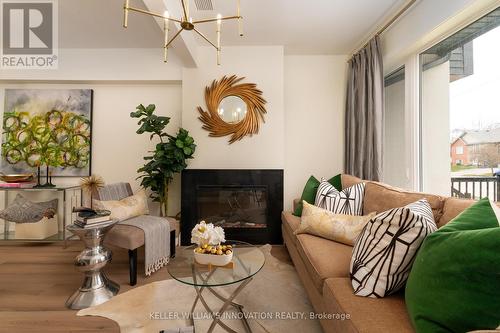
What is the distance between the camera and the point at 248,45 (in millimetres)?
3105

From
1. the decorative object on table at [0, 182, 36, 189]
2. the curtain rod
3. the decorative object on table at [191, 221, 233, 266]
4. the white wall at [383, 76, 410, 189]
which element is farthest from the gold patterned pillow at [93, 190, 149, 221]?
the curtain rod

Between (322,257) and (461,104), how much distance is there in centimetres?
178

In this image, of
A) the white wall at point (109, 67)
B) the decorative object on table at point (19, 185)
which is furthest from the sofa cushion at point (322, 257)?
the decorative object on table at point (19, 185)

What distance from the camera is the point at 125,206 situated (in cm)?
244

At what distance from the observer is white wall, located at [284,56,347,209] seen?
342 centimetres

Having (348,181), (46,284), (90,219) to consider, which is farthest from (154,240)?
(348,181)

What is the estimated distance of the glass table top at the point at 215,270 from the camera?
1391 millimetres

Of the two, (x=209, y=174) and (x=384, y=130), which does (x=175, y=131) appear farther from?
(x=384, y=130)

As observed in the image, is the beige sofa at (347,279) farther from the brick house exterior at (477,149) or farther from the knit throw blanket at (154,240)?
the knit throw blanket at (154,240)

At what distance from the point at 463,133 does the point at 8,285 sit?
422cm

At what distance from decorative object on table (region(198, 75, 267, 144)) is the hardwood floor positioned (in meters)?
1.65

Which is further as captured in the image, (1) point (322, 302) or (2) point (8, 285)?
(2) point (8, 285)

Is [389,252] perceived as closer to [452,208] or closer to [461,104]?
[452,208]

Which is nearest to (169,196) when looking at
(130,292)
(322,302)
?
(130,292)
